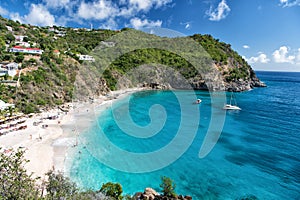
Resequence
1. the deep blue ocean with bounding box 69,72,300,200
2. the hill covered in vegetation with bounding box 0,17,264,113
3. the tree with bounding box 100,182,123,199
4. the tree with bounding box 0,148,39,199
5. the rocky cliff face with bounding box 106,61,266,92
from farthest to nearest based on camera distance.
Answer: the rocky cliff face with bounding box 106,61,266,92 < the hill covered in vegetation with bounding box 0,17,264,113 < the deep blue ocean with bounding box 69,72,300,200 < the tree with bounding box 100,182,123,199 < the tree with bounding box 0,148,39,199

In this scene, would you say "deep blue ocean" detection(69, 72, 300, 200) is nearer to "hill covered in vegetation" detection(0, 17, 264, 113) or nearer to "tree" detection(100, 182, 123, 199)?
"tree" detection(100, 182, 123, 199)

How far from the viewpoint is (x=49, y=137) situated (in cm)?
2681

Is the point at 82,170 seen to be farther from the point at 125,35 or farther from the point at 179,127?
the point at 125,35

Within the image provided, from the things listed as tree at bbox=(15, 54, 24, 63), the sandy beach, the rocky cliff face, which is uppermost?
tree at bbox=(15, 54, 24, 63)

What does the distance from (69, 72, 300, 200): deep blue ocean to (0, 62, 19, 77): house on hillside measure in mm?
18936

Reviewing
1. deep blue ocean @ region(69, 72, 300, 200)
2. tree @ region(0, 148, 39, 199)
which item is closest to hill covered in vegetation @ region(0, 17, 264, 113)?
deep blue ocean @ region(69, 72, 300, 200)

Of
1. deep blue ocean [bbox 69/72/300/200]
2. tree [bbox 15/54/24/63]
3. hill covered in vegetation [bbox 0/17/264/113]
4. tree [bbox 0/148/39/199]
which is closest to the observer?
tree [bbox 0/148/39/199]

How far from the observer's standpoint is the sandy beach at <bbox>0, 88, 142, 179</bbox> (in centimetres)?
2001

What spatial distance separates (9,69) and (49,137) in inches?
769

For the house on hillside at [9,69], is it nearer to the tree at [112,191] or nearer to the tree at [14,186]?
the tree at [112,191]

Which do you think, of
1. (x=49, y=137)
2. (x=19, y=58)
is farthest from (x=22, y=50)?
(x=49, y=137)

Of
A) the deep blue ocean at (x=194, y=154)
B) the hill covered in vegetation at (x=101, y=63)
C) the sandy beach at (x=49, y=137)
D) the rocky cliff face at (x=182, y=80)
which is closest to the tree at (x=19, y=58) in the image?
the hill covered in vegetation at (x=101, y=63)

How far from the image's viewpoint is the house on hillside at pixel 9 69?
36.0m

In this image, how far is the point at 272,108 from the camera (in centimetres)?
4850
